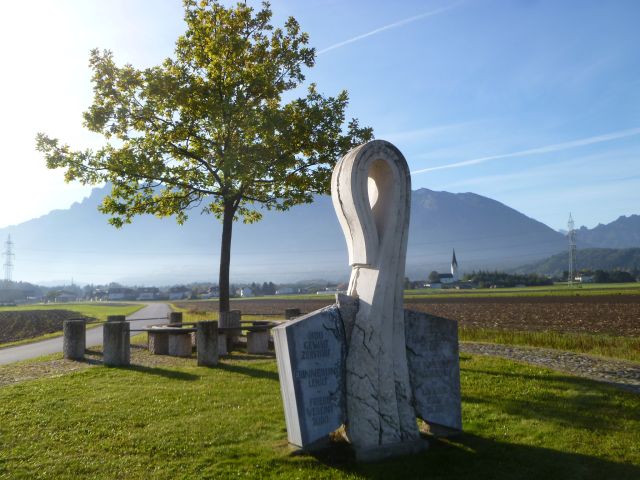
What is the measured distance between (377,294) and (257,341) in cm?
875

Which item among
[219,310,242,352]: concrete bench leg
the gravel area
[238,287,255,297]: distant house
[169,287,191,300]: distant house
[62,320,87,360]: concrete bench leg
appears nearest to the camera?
the gravel area

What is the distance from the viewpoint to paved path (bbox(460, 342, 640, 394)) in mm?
10125

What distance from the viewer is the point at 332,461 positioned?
6188mm

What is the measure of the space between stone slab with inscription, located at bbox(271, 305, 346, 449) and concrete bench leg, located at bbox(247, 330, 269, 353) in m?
8.31

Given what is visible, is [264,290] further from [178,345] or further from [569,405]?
[569,405]

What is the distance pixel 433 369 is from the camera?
22.8 feet

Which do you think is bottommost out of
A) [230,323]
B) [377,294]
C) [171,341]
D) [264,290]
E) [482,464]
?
[482,464]

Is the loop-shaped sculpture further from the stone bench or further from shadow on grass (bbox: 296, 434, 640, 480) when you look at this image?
the stone bench

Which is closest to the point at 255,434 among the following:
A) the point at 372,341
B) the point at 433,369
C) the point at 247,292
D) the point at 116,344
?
the point at 372,341

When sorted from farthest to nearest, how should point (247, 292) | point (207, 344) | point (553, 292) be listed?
point (247, 292)
point (553, 292)
point (207, 344)

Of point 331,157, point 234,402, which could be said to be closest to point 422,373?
point 234,402

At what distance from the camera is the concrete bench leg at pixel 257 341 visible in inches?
578

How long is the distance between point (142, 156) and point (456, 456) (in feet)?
39.0

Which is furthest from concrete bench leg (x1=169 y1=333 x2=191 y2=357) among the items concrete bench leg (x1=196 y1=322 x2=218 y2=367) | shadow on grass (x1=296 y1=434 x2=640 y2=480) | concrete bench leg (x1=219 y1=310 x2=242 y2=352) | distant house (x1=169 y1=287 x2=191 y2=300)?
distant house (x1=169 y1=287 x2=191 y2=300)
